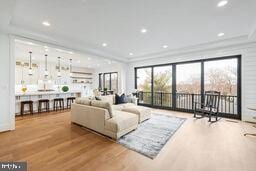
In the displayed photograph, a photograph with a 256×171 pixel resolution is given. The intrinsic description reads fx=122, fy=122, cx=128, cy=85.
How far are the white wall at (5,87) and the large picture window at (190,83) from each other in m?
5.53

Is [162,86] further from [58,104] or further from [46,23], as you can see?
[58,104]

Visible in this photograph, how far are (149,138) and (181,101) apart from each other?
3.61 meters

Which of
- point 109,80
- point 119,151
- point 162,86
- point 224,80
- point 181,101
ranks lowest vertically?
point 119,151

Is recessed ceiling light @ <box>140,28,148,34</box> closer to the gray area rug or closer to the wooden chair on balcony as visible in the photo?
the gray area rug

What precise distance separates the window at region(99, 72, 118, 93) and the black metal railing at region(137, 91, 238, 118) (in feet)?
8.25

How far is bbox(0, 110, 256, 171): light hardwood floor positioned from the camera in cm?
192

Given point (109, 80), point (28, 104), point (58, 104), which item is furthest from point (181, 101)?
point (28, 104)

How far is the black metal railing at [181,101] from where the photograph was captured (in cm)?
468

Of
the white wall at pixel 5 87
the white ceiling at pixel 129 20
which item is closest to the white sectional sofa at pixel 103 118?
the white wall at pixel 5 87

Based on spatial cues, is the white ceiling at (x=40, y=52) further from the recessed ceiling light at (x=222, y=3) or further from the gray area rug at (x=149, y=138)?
the recessed ceiling light at (x=222, y=3)

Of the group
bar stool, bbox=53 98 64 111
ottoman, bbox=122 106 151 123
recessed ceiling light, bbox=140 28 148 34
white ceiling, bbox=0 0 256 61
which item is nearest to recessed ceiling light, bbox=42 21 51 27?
white ceiling, bbox=0 0 256 61

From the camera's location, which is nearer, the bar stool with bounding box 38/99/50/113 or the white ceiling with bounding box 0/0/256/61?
the white ceiling with bounding box 0/0/256/61

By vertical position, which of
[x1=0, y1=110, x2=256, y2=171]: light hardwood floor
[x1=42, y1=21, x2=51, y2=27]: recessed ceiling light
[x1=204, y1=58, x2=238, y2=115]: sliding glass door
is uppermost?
[x1=42, y1=21, x2=51, y2=27]: recessed ceiling light

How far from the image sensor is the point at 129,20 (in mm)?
2947
